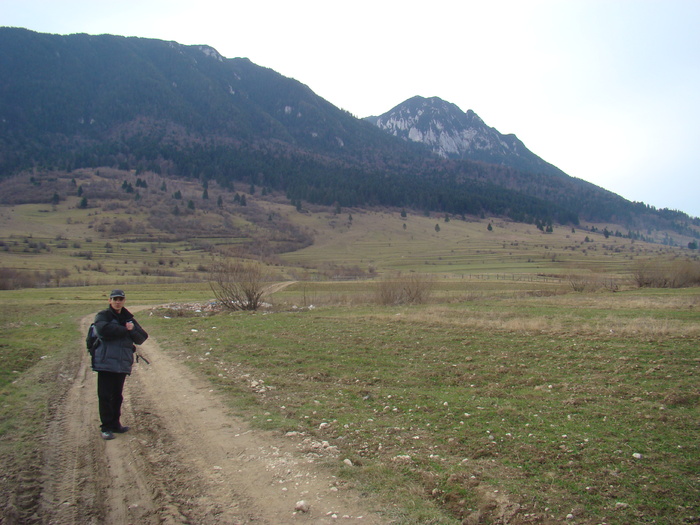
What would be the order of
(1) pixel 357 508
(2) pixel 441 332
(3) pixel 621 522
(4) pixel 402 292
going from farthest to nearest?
(4) pixel 402 292 < (2) pixel 441 332 < (1) pixel 357 508 < (3) pixel 621 522

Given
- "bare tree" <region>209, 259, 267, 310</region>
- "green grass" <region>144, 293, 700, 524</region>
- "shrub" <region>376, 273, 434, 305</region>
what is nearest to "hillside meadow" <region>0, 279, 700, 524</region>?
"green grass" <region>144, 293, 700, 524</region>

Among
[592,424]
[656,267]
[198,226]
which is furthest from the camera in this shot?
[198,226]

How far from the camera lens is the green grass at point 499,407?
5.57 metres

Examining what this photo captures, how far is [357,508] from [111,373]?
5.61 metres

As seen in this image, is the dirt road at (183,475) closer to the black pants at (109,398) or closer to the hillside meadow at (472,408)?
the black pants at (109,398)

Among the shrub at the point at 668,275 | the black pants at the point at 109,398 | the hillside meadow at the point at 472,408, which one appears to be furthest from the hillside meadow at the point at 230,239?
the black pants at the point at 109,398

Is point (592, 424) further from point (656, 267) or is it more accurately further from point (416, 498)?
point (656, 267)

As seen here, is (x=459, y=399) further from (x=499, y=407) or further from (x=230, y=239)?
(x=230, y=239)

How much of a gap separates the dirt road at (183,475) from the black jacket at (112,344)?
1.25 metres

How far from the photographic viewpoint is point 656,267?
5294 cm

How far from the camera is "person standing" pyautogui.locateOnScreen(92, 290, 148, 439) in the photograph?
785 centimetres

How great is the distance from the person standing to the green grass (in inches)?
103

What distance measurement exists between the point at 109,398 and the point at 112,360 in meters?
0.70

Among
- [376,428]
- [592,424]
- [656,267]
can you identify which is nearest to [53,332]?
[376,428]
